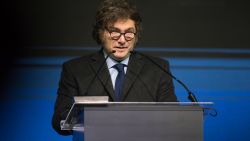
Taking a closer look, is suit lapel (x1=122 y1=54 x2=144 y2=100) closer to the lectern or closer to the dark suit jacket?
the dark suit jacket

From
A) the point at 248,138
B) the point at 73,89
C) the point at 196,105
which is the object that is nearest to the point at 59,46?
the point at 73,89

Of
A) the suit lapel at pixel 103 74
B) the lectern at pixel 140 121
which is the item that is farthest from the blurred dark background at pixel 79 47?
the lectern at pixel 140 121

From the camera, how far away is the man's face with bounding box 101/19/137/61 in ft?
6.32

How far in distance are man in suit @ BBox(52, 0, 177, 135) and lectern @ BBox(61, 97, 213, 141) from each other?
0.46 metres

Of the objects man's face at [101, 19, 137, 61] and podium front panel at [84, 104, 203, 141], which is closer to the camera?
podium front panel at [84, 104, 203, 141]

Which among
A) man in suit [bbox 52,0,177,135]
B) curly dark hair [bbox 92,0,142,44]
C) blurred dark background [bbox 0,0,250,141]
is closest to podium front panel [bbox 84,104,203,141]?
man in suit [bbox 52,0,177,135]

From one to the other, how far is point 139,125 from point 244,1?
2079mm

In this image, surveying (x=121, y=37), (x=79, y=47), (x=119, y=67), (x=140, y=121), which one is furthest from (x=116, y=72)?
(x=79, y=47)

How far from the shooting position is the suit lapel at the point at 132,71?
1.93 metres

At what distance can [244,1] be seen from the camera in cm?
323

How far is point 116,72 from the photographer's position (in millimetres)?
1991

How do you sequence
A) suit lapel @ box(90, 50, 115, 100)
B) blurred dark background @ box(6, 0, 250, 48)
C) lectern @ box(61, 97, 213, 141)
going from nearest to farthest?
1. lectern @ box(61, 97, 213, 141)
2. suit lapel @ box(90, 50, 115, 100)
3. blurred dark background @ box(6, 0, 250, 48)

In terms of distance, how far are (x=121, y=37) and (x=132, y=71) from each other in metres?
0.16

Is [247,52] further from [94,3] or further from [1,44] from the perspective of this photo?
[1,44]
